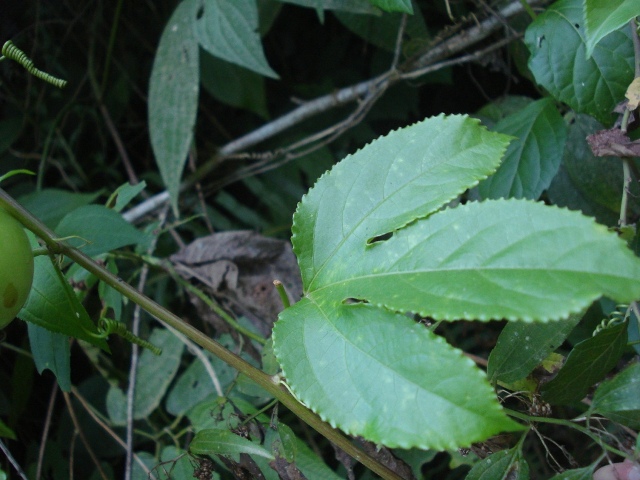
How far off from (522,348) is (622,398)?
0.10 metres

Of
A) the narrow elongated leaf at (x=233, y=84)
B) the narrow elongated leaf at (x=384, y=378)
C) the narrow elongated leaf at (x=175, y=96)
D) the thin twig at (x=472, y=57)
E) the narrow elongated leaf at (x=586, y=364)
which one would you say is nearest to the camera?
the narrow elongated leaf at (x=384, y=378)

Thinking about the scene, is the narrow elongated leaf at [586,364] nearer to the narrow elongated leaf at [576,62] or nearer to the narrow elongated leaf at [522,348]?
the narrow elongated leaf at [522,348]

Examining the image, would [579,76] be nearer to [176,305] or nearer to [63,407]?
[176,305]

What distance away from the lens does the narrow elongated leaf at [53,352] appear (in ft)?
2.35

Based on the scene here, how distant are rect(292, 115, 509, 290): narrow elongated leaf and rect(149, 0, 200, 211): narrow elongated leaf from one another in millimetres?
607

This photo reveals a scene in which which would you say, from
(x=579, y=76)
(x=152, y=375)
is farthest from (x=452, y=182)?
(x=152, y=375)

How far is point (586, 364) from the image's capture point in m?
0.60

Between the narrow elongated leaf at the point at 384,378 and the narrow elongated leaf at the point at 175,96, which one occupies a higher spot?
the narrow elongated leaf at the point at 175,96

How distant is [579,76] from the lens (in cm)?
76

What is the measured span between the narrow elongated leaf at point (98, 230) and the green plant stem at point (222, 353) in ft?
0.55

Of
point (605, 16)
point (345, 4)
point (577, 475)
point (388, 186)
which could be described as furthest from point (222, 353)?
point (345, 4)

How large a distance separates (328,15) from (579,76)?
0.92 m

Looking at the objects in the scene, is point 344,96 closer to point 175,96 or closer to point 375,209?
point 175,96

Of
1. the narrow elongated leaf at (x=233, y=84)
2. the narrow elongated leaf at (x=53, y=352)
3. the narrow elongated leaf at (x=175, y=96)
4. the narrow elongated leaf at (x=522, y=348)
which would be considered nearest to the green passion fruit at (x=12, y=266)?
the narrow elongated leaf at (x=53, y=352)
